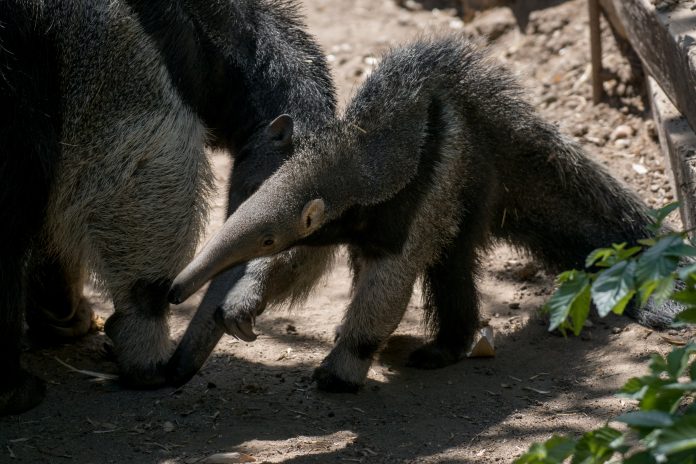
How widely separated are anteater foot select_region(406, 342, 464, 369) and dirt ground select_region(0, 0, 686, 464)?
0.06 meters

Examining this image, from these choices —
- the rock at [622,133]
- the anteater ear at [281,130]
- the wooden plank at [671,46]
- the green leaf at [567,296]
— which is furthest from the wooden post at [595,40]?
the green leaf at [567,296]

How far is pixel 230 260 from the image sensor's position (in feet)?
13.8

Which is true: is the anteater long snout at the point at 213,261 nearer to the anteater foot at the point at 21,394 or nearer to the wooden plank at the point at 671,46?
the anteater foot at the point at 21,394

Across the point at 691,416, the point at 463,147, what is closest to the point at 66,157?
the point at 463,147

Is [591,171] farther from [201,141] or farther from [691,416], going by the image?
[691,416]

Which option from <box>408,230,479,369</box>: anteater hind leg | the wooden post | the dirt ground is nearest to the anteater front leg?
the dirt ground

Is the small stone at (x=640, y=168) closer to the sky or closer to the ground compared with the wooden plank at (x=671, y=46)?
closer to the ground

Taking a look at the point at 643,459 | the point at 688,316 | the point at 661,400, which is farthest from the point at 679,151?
the point at 643,459

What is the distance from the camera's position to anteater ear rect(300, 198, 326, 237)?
445 cm

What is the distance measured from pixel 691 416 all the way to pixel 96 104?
333 centimetres

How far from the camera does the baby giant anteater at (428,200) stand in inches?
178

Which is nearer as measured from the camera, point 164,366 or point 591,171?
point 164,366

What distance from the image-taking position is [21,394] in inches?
184

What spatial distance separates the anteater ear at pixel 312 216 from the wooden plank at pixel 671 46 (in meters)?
2.06
